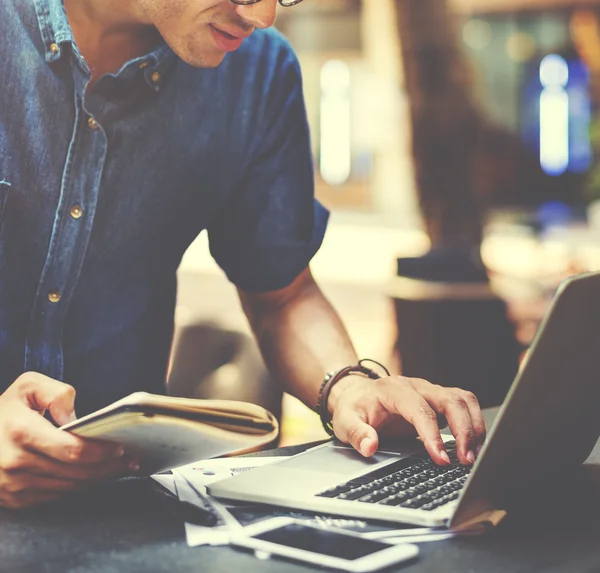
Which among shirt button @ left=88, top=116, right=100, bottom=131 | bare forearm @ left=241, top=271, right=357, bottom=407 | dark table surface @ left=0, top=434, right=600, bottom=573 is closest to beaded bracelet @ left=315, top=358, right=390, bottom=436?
bare forearm @ left=241, top=271, right=357, bottom=407

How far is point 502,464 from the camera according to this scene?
901mm

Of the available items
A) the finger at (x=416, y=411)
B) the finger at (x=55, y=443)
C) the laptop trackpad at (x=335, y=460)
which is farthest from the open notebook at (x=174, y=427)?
the finger at (x=416, y=411)

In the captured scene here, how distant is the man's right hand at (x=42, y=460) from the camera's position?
94cm

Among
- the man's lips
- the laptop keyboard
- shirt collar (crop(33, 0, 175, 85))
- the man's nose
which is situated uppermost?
shirt collar (crop(33, 0, 175, 85))

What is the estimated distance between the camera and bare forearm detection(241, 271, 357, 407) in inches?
62.5

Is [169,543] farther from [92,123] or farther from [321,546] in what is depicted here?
[92,123]

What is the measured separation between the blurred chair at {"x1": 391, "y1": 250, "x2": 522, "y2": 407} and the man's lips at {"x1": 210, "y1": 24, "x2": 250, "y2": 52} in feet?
7.81

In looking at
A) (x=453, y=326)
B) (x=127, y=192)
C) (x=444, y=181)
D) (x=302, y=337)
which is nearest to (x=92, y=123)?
(x=127, y=192)

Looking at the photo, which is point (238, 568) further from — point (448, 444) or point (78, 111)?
point (78, 111)

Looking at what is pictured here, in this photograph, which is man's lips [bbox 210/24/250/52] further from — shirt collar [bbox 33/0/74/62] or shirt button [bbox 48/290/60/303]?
shirt button [bbox 48/290/60/303]

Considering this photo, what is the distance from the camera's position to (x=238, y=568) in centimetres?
82

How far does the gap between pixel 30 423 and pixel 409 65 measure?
4.06m

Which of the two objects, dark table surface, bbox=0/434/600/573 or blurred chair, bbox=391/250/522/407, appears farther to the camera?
blurred chair, bbox=391/250/522/407

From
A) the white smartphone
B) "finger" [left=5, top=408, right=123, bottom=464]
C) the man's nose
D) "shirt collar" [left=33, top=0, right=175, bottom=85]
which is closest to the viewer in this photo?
the white smartphone
